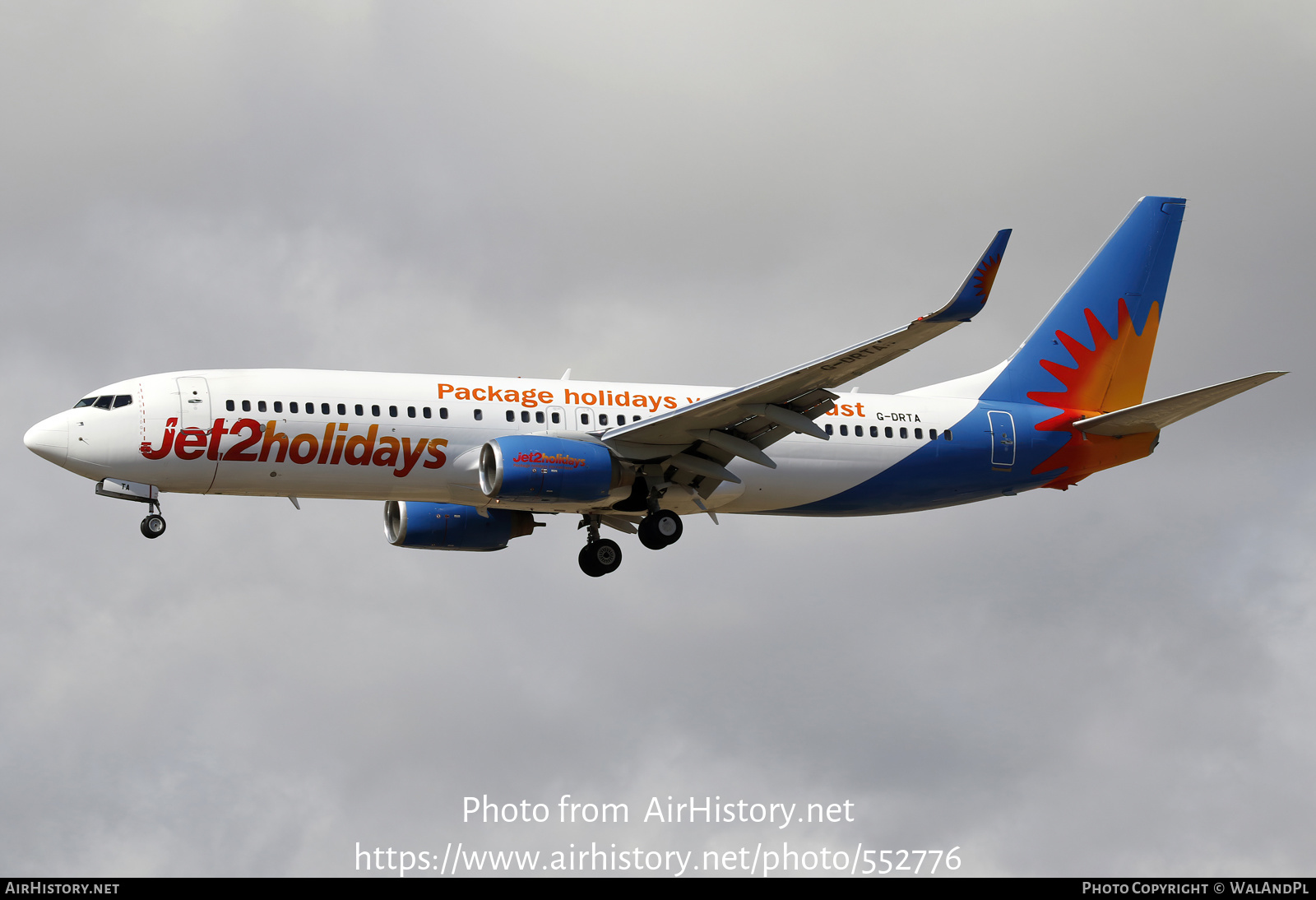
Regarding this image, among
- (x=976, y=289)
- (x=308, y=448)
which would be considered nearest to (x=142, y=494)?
(x=308, y=448)

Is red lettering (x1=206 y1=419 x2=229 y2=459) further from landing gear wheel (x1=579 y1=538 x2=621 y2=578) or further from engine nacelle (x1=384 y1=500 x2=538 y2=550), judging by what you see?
landing gear wheel (x1=579 y1=538 x2=621 y2=578)

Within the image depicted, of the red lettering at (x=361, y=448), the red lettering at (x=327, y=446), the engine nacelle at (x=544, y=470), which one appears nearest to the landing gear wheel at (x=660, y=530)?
the engine nacelle at (x=544, y=470)

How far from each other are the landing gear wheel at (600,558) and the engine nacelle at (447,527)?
293 centimetres

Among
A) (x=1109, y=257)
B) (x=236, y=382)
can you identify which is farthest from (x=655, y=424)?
(x=1109, y=257)

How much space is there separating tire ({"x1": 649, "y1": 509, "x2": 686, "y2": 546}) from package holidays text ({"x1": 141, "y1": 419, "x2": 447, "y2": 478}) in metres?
6.05

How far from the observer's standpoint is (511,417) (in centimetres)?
4088

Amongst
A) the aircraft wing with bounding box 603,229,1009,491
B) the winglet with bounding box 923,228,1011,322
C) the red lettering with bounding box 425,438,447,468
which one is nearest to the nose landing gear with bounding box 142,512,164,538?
the red lettering with bounding box 425,438,447,468

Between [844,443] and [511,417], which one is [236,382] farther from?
[844,443]

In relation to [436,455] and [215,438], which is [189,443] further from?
[436,455]

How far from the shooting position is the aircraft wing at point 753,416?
35938 millimetres

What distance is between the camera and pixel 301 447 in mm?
38656

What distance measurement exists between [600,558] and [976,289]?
15856mm

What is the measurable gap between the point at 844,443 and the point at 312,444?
14718 mm

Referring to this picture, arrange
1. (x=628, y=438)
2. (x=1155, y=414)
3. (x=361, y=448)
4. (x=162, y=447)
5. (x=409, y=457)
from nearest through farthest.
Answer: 1. (x=162, y=447)
2. (x=361, y=448)
3. (x=409, y=457)
4. (x=628, y=438)
5. (x=1155, y=414)
